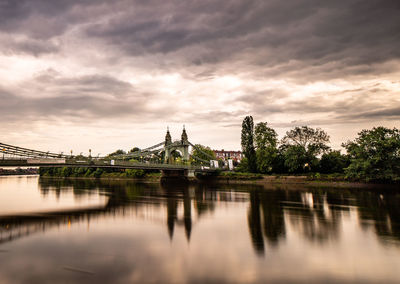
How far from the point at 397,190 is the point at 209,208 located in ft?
91.7

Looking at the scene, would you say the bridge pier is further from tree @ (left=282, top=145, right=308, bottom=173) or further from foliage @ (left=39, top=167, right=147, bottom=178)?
tree @ (left=282, top=145, right=308, bottom=173)

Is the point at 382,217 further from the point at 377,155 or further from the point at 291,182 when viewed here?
the point at 291,182

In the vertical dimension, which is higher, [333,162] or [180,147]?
[180,147]

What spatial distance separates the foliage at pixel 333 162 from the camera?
164 feet

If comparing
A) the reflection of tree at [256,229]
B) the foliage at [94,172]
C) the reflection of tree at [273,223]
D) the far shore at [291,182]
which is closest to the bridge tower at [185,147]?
the foliage at [94,172]

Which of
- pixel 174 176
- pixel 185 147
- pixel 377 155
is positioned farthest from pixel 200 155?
pixel 377 155

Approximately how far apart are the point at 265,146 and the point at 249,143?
353 centimetres

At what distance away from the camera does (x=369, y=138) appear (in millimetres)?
39594

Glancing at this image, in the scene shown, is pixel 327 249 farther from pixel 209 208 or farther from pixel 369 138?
pixel 369 138

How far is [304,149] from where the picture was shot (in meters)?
51.0

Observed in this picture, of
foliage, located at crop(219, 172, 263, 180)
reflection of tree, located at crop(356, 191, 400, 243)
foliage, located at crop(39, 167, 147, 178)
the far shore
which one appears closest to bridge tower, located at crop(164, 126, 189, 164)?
foliage, located at crop(39, 167, 147, 178)

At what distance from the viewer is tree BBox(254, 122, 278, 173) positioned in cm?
5447

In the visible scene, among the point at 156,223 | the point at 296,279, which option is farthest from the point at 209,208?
the point at 296,279

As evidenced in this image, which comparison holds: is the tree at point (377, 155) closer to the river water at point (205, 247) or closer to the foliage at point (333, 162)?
the foliage at point (333, 162)
